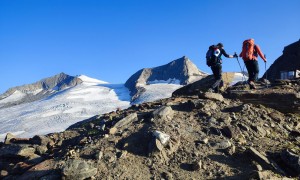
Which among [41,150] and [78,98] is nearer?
[41,150]

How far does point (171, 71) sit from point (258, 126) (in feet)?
507

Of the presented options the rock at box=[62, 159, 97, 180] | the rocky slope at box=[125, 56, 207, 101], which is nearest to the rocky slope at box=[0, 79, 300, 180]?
the rock at box=[62, 159, 97, 180]

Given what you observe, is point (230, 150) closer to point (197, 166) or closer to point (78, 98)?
point (197, 166)

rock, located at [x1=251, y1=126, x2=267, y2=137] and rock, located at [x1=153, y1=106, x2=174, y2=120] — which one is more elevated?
rock, located at [x1=153, y1=106, x2=174, y2=120]

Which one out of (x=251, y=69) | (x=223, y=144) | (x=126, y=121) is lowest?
(x=223, y=144)

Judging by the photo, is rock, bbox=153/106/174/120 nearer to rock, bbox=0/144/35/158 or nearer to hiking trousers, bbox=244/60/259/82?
rock, bbox=0/144/35/158

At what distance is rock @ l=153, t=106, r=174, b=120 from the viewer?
10398mm

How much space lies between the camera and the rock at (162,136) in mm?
8964

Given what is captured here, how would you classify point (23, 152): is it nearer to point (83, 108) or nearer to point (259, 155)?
point (259, 155)

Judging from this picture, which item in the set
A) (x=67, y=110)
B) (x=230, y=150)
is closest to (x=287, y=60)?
(x=230, y=150)

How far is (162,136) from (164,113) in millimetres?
1548

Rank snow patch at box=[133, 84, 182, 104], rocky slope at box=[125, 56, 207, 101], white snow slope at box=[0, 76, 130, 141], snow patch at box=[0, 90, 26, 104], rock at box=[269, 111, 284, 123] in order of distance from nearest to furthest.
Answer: rock at box=[269, 111, 284, 123] → white snow slope at box=[0, 76, 130, 141] → snow patch at box=[133, 84, 182, 104] → rocky slope at box=[125, 56, 207, 101] → snow patch at box=[0, 90, 26, 104]

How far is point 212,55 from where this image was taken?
44.9ft

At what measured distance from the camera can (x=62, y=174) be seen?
787cm
